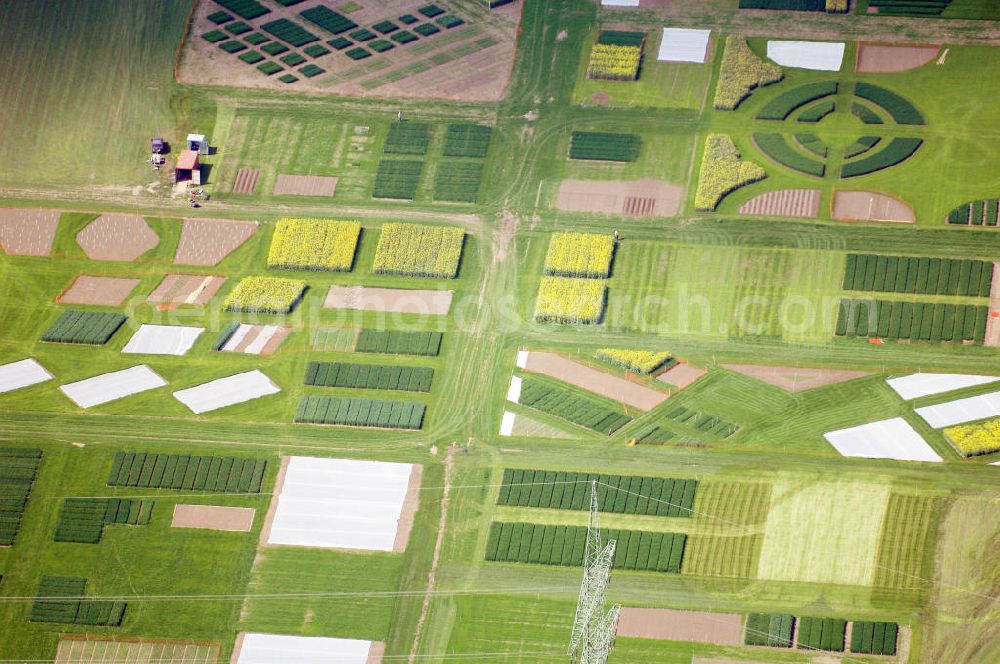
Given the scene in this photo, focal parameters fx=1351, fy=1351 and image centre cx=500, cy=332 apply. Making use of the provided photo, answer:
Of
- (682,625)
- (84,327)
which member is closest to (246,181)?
(84,327)

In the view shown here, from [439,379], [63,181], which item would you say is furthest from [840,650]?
[63,181]

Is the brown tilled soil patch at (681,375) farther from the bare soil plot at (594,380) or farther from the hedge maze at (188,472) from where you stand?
the hedge maze at (188,472)

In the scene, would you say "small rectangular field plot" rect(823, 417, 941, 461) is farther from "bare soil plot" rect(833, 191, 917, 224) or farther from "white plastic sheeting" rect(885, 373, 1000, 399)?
"bare soil plot" rect(833, 191, 917, 224)

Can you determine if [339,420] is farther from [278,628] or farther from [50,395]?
[50,395]

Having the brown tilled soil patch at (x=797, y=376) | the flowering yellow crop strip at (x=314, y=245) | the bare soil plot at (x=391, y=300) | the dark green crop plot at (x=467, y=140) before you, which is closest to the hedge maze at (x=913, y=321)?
the brown tilled soil patch at (x=797, y=376)

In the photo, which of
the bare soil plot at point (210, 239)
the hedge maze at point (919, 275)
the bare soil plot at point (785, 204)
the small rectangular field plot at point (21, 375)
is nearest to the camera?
the hedge maze at point (919, 275)

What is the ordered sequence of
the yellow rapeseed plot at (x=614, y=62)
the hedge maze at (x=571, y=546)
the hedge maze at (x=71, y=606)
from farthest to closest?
the yellow rapeseed plot at (x=614, y=62) → the hedge maze at (x=71, y=606) → the hedge maze at (x=571, y=546)

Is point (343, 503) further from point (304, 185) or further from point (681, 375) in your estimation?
point (304, 185)

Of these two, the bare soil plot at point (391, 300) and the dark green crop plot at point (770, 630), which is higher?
the bare soil plot at point (391, 300)
